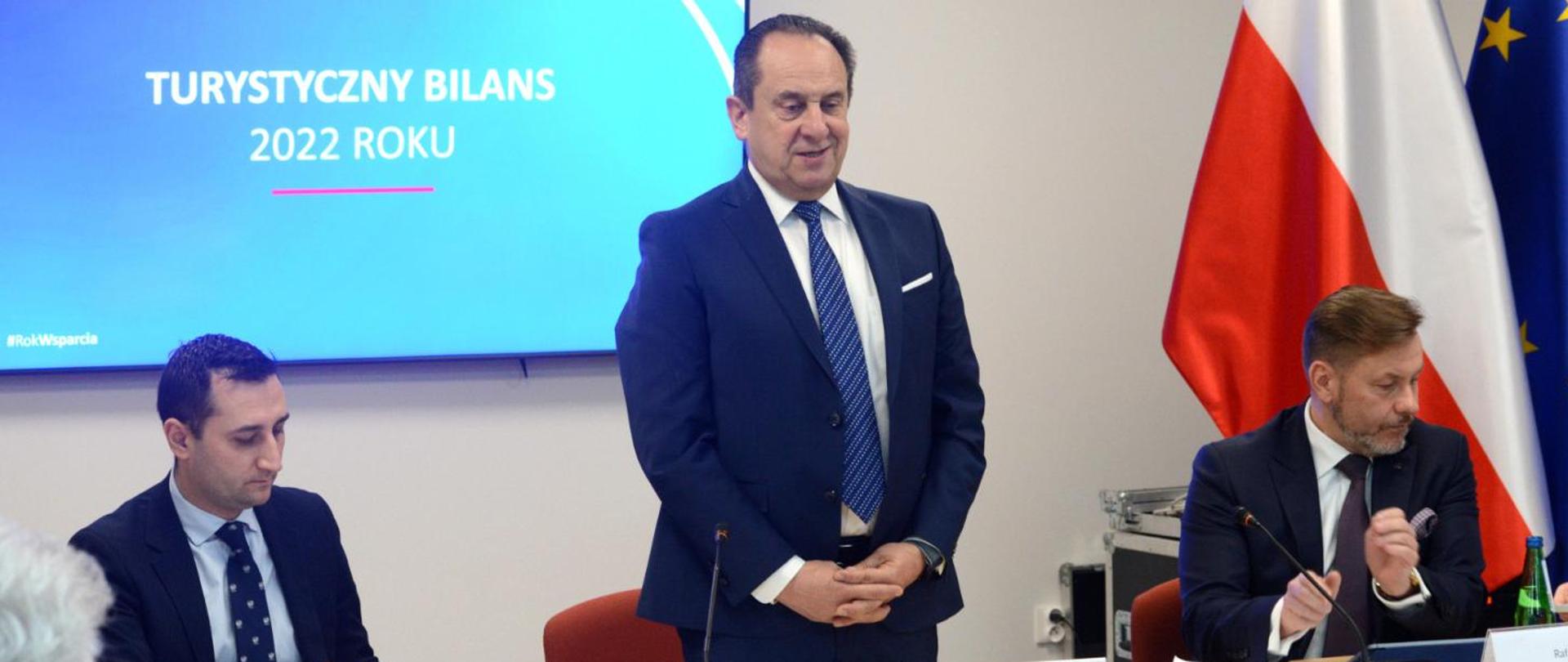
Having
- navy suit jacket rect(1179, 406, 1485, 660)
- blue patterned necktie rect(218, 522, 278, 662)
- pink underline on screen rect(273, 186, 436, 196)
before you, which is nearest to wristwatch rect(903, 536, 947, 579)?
navy suit jacket rect(1179, 406, 1485, 660)

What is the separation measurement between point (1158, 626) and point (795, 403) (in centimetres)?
83

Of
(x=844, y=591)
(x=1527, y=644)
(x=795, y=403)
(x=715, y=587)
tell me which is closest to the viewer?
(x=1527, y=644)

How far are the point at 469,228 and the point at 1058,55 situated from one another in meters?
1.58

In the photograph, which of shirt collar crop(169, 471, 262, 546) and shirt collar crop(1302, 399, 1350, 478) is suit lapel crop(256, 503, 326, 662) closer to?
shirt collar crop(169, 471, 262, 546)

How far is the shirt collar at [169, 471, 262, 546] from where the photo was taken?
7.98 feet

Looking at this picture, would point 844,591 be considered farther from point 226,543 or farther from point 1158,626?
point 226,543

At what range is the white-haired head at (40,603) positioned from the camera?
0.90 metres

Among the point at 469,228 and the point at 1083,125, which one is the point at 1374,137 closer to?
the point at 1083,125

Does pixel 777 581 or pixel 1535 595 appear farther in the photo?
pixel 1535 595

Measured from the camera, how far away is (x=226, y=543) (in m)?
2.45

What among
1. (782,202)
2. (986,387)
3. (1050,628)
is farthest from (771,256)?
(1050,628)

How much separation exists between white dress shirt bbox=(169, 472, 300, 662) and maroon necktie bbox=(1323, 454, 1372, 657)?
5.17 ft

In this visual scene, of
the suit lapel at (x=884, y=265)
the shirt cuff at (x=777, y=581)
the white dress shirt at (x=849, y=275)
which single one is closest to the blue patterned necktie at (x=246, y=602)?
the shirt cuff at (x=777, y=581)

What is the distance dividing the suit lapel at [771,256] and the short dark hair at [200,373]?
79 cm
